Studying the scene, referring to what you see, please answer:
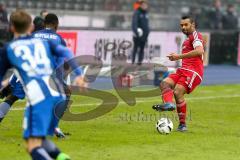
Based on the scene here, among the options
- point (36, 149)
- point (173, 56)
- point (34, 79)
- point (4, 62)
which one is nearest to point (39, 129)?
point (36, 149)

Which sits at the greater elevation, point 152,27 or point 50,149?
point 50,149

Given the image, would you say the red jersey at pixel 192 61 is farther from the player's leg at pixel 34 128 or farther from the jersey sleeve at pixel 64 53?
the player's leg at pixel 34 128

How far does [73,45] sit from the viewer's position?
81.0 ft

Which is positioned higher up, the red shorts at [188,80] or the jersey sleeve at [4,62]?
the jersey sleeve at [4,62]

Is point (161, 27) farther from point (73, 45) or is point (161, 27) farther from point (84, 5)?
point (73, 45)

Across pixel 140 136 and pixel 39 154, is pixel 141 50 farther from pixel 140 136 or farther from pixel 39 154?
pixel 39 154

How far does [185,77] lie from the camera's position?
13781 millimetres

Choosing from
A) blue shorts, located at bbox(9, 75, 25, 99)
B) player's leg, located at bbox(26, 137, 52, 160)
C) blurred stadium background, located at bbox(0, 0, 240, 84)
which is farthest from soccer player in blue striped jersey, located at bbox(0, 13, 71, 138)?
blurred stadium background, located at bbox(0, 0, 240, 84)

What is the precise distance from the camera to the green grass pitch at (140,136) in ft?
37.3

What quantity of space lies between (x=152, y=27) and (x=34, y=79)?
21.1 m

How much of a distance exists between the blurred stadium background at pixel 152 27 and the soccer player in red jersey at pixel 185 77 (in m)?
10.5

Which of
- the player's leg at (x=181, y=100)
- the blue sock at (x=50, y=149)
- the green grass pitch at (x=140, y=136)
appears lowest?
the green grass pitch at (x=140, y=136)

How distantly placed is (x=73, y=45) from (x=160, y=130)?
38.1ft

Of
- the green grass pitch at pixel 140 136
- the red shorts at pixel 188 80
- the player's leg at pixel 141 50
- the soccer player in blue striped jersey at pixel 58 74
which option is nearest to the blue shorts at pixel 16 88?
the soccer player in blue striped jersey at pixel 58 74
